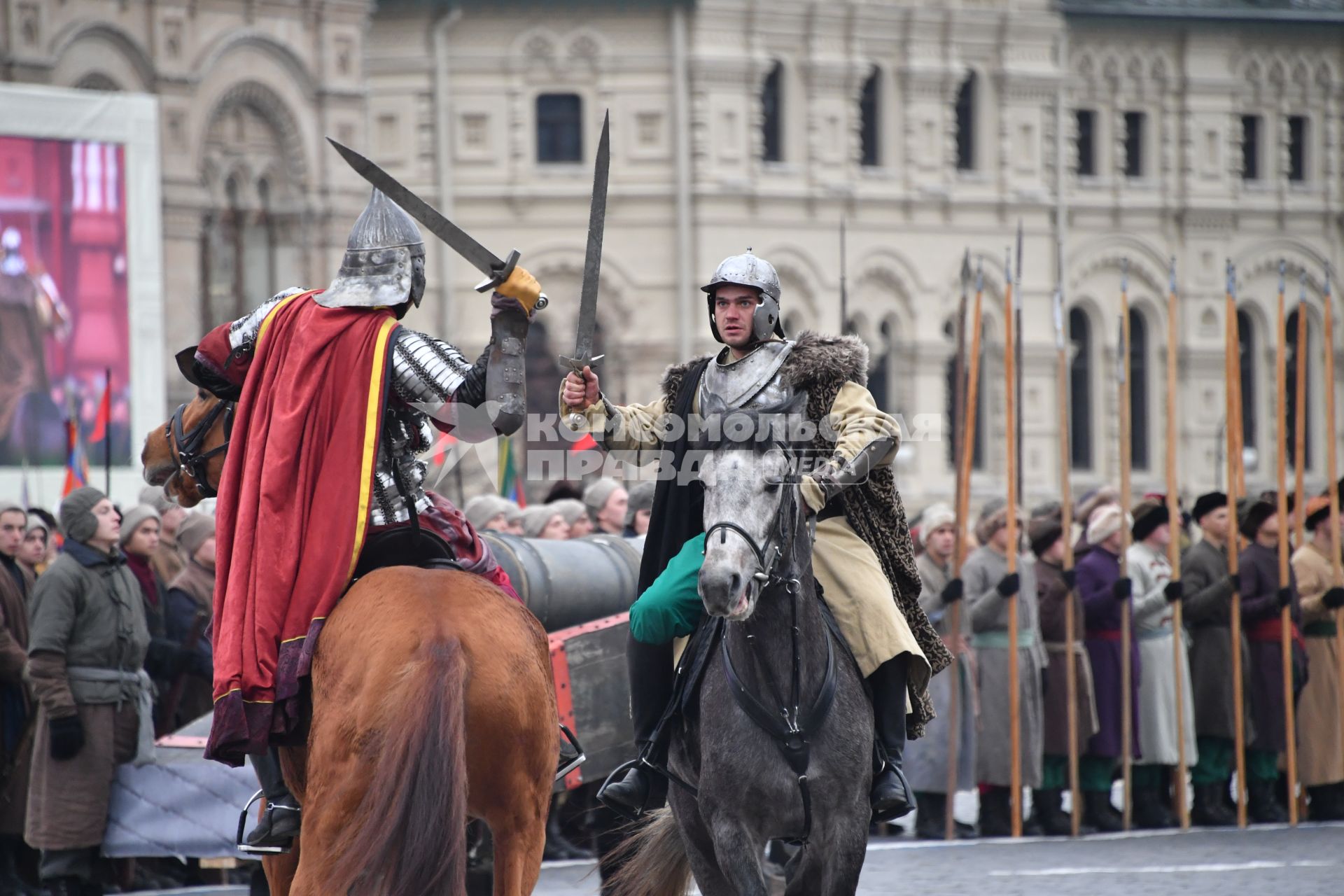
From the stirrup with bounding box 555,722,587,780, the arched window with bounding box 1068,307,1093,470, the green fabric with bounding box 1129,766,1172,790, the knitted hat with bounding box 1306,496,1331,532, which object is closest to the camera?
the stirrup with bounding box 555,722,587,780

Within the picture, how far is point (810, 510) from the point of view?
690cm

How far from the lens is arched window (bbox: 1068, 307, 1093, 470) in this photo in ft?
133

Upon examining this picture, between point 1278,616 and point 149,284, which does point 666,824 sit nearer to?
point 1278,616

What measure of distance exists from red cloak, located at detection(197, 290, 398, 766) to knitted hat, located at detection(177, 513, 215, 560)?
15.8 feet

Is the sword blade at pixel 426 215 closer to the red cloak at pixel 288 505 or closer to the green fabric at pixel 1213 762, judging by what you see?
the red cloak at pixel 288 505

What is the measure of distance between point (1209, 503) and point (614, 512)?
148 inches

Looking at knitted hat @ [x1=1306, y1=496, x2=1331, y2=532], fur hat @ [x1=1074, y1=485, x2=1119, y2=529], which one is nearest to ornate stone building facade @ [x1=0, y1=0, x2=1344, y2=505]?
fur hat @ [x1=1074, y1=485, x2=1119, y2=529]

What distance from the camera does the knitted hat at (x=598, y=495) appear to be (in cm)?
1313

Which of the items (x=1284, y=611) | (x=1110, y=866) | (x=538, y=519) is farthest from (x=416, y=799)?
(x=1284, y=611)

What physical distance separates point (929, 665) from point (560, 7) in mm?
30183

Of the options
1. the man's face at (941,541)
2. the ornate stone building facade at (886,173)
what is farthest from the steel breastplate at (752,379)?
the ornate stone building facade at (886,173)

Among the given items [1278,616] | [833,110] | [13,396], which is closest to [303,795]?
[1278,616]

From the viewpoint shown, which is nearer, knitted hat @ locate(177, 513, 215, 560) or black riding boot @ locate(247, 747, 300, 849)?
black riding boot @ locate(247, 747, 300, 849)

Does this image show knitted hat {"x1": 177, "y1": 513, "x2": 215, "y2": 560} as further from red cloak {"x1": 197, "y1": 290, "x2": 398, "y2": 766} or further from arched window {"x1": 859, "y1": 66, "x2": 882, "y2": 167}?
arched window {"x1": 859, "y1": 66, "x2": 882, "y2": 167}
